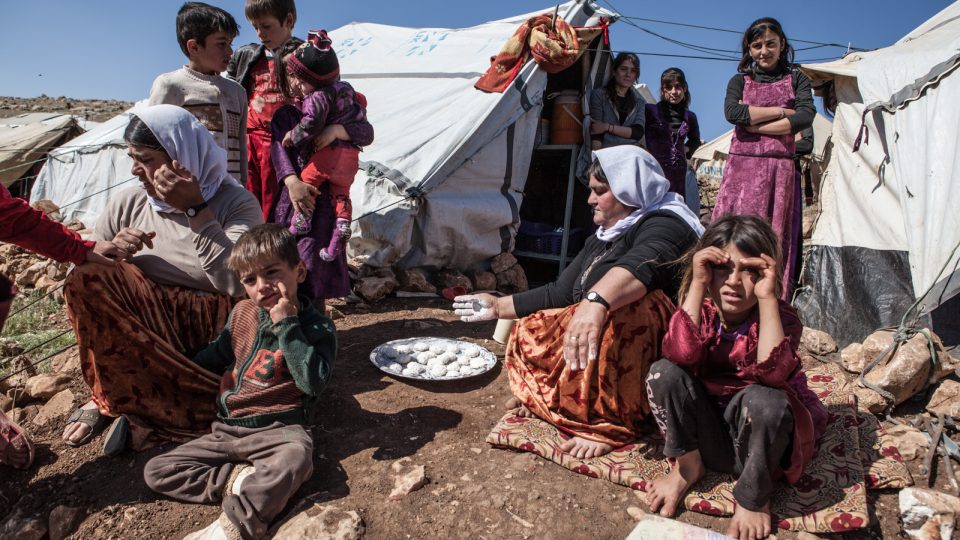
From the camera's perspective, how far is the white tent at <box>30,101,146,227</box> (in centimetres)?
685

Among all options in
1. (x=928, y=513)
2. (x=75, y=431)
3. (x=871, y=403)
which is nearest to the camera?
(x=928, y=513)

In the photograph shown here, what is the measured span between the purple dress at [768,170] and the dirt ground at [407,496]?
1.99 meters

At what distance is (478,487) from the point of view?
189cm

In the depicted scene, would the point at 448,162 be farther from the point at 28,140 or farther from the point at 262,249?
the point at 28,140

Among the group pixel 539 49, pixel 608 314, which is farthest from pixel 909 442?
pixel 539 49

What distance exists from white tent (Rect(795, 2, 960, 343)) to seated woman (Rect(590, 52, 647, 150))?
1.42 m

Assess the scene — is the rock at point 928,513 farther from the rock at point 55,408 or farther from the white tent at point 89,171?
the white tent at point 89,171

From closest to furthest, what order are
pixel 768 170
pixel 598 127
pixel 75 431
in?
pixel 75 431 < pixel 768 170 < pixel 598 127

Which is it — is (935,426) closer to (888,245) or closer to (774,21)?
(888,245)

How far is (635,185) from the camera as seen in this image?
81.8 inches

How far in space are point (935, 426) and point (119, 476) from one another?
3155mm

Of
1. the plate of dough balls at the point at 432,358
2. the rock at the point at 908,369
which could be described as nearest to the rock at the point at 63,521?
the plate of dough balls at the point at 432,358

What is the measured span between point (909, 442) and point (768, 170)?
1.81 meters

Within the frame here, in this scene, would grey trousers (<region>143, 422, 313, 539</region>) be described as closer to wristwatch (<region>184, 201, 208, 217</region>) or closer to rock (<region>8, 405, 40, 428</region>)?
wristwatch (<region>184, 201, 208, 217</region>)
